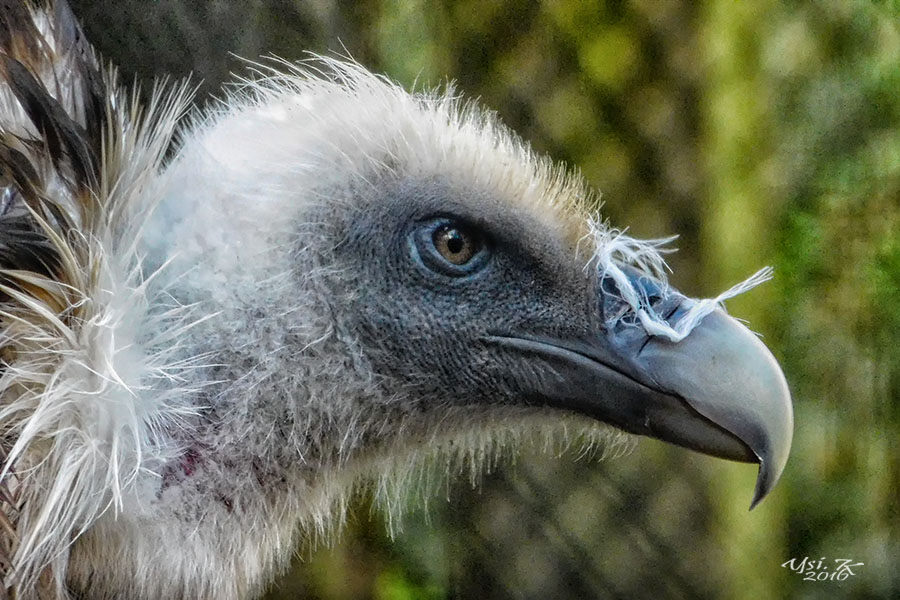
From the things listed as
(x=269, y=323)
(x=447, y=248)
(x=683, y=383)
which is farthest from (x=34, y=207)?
(x=683, y=383)

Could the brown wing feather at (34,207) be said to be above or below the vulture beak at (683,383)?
above

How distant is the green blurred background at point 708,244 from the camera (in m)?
1.52

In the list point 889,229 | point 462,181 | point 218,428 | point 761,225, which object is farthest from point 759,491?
point 889,229

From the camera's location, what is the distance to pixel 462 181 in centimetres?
88

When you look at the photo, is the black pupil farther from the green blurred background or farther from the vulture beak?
the green blurred background

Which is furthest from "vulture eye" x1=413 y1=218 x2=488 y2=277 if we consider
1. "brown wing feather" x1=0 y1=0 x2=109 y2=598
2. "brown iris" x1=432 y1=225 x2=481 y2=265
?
"brown wing feather" x1=0 y1=0 x2=109 y2=598

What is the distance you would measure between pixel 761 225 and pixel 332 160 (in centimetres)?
98

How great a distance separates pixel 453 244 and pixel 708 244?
83 cm

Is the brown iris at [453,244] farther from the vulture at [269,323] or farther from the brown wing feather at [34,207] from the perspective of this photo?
the brown wing feather at [34,207]

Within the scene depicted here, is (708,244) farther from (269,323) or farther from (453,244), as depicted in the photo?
(269,323)

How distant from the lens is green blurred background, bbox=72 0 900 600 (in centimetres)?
152

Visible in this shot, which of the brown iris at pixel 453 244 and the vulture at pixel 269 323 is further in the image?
the brown iris at pixel 453 244

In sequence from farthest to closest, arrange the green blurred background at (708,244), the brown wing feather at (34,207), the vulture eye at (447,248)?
the green blurred background at (708,244), the vulture eye at (447,248), the brown wing feather at (34,207)

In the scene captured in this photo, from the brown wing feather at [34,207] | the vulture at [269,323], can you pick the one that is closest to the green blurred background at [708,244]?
the vulture at [269,323]
